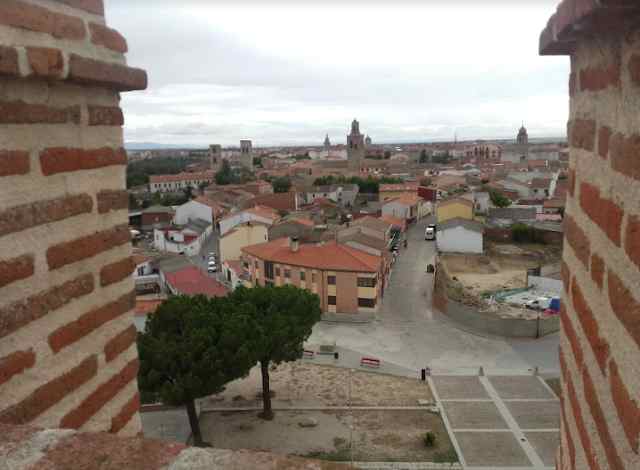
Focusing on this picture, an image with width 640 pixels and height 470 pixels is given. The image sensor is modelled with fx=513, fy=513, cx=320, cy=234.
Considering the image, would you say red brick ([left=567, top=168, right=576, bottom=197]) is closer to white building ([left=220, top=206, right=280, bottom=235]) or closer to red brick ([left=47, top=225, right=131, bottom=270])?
red brick ([left=47, top=225, right=131, bottom=270])

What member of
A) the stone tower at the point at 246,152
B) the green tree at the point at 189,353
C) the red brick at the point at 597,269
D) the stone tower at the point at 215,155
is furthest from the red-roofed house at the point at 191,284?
the stone tower at the point at 246,152

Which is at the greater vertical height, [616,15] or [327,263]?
[616,15]

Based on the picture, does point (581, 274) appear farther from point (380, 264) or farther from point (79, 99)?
point (380, 264)

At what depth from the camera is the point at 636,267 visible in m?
1.62

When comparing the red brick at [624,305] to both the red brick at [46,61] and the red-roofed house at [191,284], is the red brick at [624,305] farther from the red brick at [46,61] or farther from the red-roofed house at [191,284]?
the red-roofed house at [191,284]

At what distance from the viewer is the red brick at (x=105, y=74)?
251 cm

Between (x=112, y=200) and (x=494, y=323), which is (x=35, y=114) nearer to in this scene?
(x=112, y=200)

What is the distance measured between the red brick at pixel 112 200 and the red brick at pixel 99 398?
3.18ft

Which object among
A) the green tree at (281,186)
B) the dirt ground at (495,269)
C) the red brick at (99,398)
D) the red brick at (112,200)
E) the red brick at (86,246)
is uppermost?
Answer: the red brick at (112,200)

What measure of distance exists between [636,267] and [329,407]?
613 inches

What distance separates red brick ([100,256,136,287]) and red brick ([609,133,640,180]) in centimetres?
254

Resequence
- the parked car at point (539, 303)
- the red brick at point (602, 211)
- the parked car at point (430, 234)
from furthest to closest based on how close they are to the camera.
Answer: the parked car at point (430, 234) → the parked car at point (539, 303) → the red brick at point (602, 211)

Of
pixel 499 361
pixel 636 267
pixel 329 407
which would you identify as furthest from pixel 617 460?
pixel 499 361

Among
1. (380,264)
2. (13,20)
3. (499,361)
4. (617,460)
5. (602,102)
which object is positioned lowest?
(499,361)
